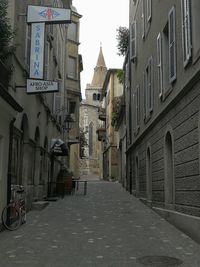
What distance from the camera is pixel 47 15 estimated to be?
1598cm

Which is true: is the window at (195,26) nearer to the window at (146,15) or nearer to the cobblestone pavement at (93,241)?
the cobblestone pavement at (93,241)

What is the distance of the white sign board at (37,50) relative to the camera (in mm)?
15883

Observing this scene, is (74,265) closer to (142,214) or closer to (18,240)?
(18,240)

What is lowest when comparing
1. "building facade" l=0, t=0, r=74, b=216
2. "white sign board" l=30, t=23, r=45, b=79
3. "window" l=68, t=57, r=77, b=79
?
"building facade" l=0, t=0, r=74, b=216

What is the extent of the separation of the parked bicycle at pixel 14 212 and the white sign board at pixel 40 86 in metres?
3.19

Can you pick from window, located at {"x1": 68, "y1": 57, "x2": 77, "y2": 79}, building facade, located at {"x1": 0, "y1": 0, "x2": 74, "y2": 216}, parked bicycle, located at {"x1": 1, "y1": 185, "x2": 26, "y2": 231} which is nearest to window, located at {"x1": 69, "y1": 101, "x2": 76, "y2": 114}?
window, located at {"x1": 68, "y1": 57, "x2": 77, "y2": 79}

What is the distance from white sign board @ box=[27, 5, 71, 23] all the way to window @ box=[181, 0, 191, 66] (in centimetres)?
495

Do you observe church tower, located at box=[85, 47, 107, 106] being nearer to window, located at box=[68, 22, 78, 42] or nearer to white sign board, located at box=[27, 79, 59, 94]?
window, located at box=[68, 22, 78, 42]

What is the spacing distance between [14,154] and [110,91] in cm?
3743

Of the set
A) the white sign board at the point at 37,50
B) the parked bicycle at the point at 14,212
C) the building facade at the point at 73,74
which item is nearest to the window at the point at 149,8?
the white sign board at the point at 37,50

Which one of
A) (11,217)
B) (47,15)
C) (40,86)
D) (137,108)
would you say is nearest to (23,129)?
(40,86)

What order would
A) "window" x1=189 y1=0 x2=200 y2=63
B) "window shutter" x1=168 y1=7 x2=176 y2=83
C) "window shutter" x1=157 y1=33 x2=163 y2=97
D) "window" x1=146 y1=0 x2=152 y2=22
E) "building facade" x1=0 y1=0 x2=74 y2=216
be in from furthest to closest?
"window" x1=146 y1=0 x2=152 y2=22 → "window shutter" x1=157 y1=33 x2=163 y2=97 → "window shutter" x1=168 y1=7 x2=176 y2=83 → "building facade" x1=0 y1=0 x2=74 y2=216 → "window" x1=189 y1=0 x2=200 y2=63

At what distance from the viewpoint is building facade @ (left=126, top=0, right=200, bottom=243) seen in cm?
1136

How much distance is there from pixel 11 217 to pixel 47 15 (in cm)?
692
